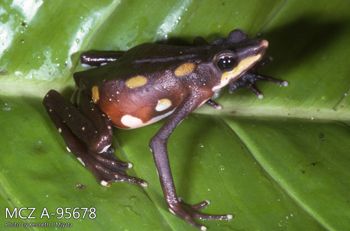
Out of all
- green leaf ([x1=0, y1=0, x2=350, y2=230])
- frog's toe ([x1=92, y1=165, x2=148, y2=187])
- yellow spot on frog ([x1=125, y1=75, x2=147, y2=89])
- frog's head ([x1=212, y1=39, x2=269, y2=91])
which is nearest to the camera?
green leaf ([x1=0, y1=0, x2=350, y2=230])

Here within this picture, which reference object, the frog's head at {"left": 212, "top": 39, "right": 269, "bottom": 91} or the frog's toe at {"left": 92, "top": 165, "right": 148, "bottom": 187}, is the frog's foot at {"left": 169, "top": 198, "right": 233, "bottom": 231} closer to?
the frog's toe at {"left": 92, "top": 165, "right": 148, "bottom": 187}

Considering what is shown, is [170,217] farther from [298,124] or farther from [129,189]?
[298,124]

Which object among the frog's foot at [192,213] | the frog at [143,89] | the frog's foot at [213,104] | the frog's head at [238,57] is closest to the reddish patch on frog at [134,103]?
the frog at [143,89]

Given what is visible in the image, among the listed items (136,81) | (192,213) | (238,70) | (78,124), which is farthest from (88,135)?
(238,70)

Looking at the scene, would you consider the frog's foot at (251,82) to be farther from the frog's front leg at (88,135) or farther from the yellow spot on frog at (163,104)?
the frog's front leg at (88,135)

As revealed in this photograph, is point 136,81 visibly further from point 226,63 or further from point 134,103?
point 226,63

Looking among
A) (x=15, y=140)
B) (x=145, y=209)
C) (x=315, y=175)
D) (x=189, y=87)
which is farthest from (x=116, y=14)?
(x=315, y=175)

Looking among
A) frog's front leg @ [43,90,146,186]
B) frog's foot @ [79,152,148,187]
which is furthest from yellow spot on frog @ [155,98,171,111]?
frog's foot @ [79,152,148,187]
